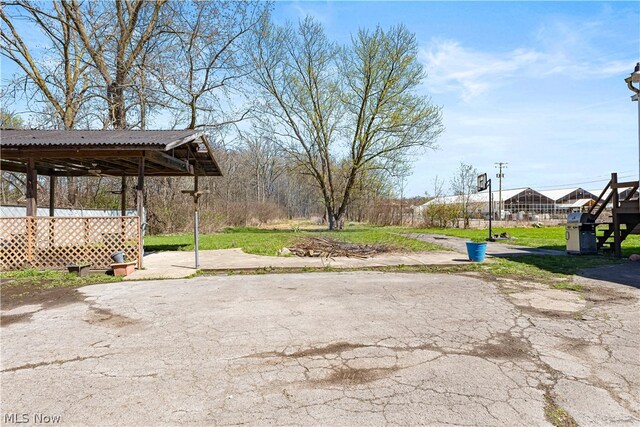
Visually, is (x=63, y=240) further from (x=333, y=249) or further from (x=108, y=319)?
(x=333, y=249)

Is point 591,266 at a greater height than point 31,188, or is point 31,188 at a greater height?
point 31,188

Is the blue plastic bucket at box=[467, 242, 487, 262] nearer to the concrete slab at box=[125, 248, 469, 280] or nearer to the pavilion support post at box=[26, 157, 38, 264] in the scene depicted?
the concrete slab at box=[125, 248, 469, 280]

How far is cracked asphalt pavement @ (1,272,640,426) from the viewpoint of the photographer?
7.99 ft

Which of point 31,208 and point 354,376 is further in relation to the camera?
point 31,208

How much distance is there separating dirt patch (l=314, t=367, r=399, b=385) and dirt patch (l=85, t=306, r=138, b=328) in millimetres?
2985

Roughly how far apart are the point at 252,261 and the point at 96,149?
4883 millimetres

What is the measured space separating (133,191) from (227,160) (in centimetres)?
1686

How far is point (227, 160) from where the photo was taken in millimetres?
36812

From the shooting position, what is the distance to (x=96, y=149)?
8664 mm

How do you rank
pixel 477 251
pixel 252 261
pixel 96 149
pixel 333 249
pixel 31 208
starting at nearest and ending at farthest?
1. pixel 96 149
2. pixel 31 208
3. pixel 477 251
4. pixel 252 261
5. pixel 333 249

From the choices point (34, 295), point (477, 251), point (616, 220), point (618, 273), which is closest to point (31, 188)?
point (34, 295)

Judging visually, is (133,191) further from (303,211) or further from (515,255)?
(303,211)

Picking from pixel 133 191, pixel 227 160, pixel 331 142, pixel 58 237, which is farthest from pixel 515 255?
pixel 227 160

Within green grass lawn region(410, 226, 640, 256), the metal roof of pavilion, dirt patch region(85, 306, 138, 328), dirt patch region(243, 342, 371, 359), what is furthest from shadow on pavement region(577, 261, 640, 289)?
the metal roof of pavilion
